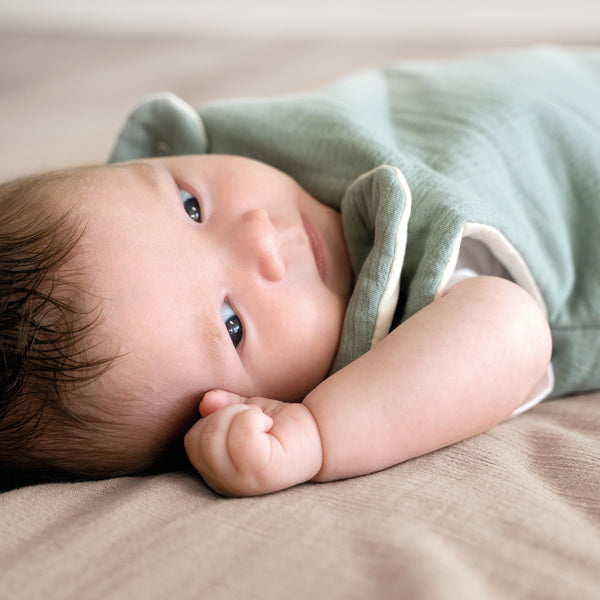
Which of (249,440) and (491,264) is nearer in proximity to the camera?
(249,440)

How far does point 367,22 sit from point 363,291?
2.75m

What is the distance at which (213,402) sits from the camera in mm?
849

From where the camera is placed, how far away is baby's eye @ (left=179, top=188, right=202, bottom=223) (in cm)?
98

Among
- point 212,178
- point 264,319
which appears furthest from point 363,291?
point 212,178

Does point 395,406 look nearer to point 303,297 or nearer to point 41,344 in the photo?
point 303,297

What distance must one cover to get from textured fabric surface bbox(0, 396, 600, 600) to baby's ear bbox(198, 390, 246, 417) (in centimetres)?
9

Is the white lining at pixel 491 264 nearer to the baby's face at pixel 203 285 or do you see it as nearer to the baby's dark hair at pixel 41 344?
the baby's face at pixel 203 285

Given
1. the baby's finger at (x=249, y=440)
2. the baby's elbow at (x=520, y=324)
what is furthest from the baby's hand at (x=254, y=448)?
the baby's elbow at (x=520, y=324)

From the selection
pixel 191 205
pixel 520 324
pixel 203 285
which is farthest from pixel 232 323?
pixel 520 324

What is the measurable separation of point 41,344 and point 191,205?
1.01 feet

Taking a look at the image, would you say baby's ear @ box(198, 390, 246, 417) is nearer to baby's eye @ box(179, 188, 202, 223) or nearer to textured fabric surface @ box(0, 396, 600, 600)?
textured fabric surface @ box(0, 396, 600, 600)

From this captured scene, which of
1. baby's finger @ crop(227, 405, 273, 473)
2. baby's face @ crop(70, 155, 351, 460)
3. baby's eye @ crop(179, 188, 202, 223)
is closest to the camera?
baby's finger @ crop(227, 405, 273, 473)

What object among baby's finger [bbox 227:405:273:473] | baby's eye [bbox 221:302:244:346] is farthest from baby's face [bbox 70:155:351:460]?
baby's finger [bbox 227:405:273:473]

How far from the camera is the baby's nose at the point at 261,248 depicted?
3.01 feet
